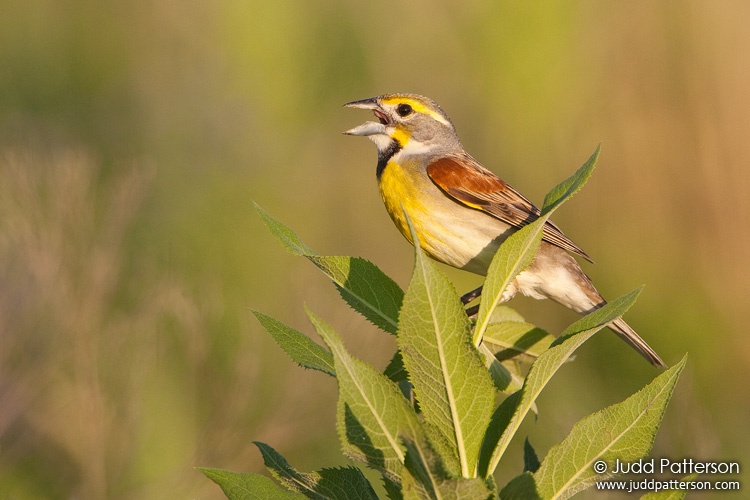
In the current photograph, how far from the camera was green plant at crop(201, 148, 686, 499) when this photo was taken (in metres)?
1.16

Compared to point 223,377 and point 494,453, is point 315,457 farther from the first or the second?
point 494,453

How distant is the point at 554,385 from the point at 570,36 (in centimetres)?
251

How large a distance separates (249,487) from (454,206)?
2066 mm

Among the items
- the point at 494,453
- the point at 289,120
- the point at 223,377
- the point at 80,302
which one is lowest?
the point at 223,377

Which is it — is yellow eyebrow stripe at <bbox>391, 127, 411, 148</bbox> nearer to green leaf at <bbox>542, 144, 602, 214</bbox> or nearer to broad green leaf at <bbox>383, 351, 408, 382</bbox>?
broad green leaf at <bbox>383, 351, 408, 382</bbox>

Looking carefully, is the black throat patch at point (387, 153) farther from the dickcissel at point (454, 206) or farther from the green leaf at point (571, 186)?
the green leaf at point (571, 186)

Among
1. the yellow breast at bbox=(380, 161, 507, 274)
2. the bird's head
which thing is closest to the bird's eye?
the bird's head

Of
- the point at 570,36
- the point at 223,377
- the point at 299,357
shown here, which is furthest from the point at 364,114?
the point at 299,357

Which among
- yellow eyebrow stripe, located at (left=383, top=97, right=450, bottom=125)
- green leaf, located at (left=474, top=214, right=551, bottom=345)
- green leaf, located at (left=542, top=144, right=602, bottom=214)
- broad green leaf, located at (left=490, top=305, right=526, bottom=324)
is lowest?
broad green leaf, located at (left=490, top=305, right=526, bottom=324)

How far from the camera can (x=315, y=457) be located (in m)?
4.56

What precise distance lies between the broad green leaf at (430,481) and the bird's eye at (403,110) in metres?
2.39

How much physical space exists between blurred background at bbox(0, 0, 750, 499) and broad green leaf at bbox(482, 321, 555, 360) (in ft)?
9.08

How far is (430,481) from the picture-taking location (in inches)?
45.1

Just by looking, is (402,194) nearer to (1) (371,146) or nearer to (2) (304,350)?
(2) (304,350)
